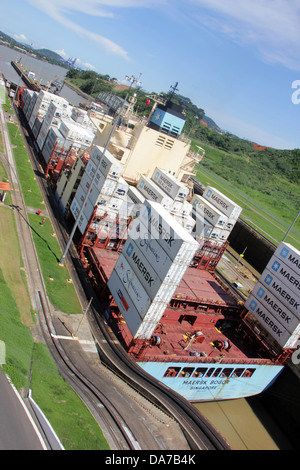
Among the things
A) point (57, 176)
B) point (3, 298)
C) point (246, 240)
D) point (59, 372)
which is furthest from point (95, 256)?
point (246, 240)

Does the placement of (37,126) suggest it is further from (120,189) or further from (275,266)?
(275,266)

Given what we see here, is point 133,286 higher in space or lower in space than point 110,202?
lower

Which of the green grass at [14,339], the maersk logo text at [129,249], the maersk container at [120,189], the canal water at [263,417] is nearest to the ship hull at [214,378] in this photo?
the canal water at [263,417]

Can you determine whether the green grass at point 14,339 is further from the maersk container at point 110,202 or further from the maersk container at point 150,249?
the maersk container at point 110,202

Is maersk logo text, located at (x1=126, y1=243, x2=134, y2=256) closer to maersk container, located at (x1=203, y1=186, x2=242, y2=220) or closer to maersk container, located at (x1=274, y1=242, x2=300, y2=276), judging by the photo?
maersk container, located at (x1=274, y1=242, x2=300, y2=276)

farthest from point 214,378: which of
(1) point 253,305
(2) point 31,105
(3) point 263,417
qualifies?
(2) point 31,105

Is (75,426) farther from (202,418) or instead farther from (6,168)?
(6,168)
